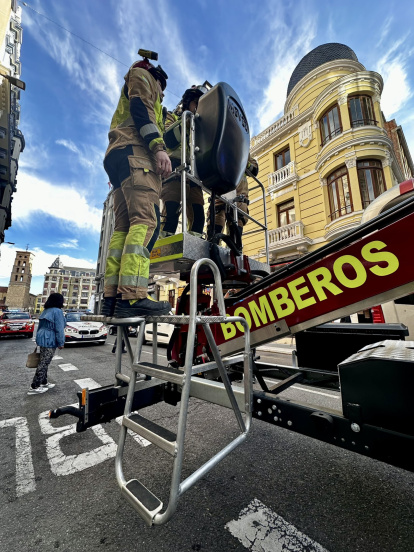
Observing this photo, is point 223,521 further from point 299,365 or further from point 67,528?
point 299,365

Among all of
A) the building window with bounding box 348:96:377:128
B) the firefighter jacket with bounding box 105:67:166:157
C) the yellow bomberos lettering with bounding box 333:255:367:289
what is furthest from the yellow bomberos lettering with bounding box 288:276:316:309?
the building window with bounding box 348:96:377:128

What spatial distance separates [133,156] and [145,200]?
46cm

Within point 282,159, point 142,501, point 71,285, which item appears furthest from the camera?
point 71,285

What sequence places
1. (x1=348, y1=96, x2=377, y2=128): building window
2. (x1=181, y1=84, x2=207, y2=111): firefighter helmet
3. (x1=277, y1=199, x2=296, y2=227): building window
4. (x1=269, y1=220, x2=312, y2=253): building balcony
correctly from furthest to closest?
(x1=277, y1=199, x2=296, y2=227): building window
(x1=269, y1=220, x2=312, y2=253): building balcony
(x1=348, y1=96, x2=377, y2=128): building window
(x1=181, y1=84, x2=207, y2=111): firefighter helmet

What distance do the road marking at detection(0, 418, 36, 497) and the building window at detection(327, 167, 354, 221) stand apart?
11469mm

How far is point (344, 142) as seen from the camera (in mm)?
10164

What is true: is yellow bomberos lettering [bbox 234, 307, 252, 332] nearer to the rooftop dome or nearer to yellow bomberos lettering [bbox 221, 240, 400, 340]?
yellow bomberos lettering [bbox 221, 240, 400, 340]

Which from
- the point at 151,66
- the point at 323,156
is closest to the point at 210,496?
the point at 151,66

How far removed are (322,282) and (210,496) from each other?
5.17ft

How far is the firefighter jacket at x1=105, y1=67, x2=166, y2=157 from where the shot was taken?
7.26 feet

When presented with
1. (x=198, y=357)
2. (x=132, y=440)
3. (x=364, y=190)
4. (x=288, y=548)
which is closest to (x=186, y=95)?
(x=198, y=357)

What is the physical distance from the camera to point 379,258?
130cm

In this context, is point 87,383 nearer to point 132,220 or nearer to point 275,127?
point 132,220

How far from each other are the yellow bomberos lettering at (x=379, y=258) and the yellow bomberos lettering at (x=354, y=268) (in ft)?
0.15
